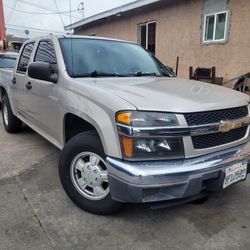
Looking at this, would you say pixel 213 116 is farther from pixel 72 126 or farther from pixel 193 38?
pixel 193 38

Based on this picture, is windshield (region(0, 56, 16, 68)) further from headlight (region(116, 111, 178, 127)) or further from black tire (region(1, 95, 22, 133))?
headlight (region(116, 111, 178, 127))

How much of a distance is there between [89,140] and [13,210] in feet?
3.52

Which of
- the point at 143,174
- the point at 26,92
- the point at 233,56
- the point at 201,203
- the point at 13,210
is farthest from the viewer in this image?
the point at 233,56

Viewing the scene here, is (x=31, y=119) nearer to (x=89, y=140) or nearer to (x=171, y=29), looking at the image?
(x=89, y=140)

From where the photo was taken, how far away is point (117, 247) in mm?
2400

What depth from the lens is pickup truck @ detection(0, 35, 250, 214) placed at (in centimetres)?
231

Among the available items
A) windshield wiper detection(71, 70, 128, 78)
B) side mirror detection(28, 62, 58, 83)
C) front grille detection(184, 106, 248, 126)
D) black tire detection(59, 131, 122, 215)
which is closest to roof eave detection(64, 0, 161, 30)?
side mirror detection(28, 62, 58, 83)

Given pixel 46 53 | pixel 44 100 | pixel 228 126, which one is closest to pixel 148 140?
pixel 228 126

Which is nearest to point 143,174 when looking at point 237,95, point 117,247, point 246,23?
point 117,247

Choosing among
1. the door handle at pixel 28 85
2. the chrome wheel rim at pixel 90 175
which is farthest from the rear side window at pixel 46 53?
the chrome wheel rim at pixel 90 175

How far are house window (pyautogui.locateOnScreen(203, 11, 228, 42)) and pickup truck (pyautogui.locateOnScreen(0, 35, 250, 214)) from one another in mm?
7133

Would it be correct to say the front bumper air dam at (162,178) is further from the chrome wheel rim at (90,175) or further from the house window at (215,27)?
the house window at (215,27)

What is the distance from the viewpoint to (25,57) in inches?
186

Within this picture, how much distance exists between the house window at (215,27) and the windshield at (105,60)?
663cm
